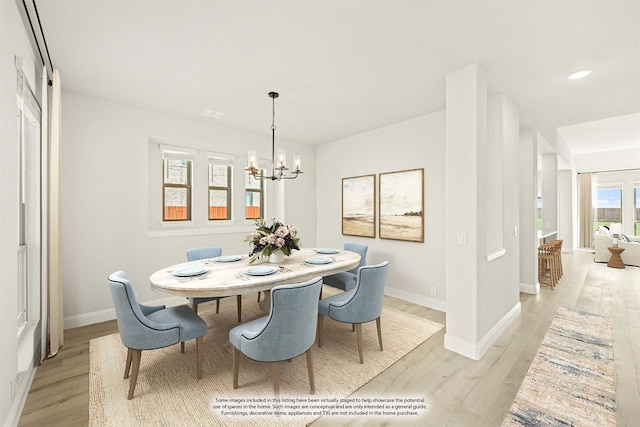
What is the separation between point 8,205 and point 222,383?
1877 millimetres

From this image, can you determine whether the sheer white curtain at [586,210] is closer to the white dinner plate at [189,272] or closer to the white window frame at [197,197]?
the white window frame at [197,197]

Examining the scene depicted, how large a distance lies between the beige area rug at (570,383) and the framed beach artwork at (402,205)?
1.82 meters

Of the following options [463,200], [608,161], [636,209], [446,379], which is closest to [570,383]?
[446,379]

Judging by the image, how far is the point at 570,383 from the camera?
217cm

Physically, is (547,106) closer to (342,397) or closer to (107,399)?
(342,397)

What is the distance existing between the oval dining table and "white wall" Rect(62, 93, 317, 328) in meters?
1.30

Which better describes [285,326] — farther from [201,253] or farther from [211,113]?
[211,113]

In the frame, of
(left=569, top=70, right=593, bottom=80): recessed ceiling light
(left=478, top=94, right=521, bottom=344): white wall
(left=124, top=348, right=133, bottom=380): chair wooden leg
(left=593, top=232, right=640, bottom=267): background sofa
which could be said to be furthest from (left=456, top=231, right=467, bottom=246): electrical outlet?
(left=593, top=232, right=640, bottom=267): background sofa

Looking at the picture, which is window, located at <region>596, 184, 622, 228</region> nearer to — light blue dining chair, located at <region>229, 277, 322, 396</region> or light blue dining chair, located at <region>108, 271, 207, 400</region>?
light blue dining chair, located at <region>229, 277, 322, 396</region>

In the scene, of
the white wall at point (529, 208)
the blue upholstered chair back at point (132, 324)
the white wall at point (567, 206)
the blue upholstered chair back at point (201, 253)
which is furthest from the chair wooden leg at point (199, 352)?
the white wall at point (567, 206)

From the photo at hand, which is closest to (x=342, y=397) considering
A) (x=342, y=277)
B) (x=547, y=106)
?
(x=342, y=277)

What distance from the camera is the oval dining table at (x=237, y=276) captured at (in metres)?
2.07

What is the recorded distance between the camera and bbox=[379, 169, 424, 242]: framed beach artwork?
3.93 m

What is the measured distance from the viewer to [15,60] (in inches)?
70.8
